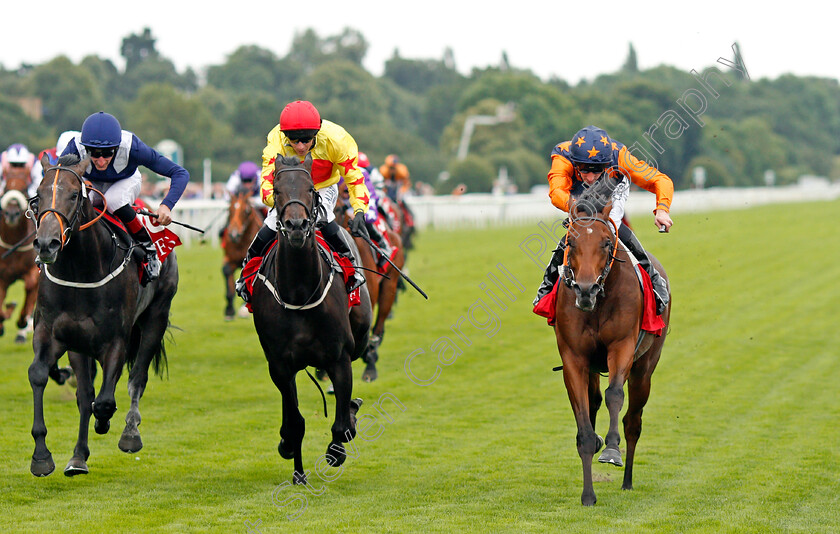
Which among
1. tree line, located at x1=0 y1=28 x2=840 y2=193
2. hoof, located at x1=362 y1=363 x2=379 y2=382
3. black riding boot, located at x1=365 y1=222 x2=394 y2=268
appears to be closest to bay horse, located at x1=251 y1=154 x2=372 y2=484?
black riding boot, located at x1=365 y1=222 x2=394 y2=268

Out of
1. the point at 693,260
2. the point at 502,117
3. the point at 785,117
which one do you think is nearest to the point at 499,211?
the point at 693,260

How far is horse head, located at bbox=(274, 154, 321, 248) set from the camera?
616 centimetres

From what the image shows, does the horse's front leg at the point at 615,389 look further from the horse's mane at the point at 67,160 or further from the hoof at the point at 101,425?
the horse's mane at the point at 67,160

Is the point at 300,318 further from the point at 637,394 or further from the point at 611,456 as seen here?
the point at 637,394

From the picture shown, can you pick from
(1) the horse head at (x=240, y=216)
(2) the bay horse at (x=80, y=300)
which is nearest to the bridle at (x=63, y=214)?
(2) the bay horse at (x=80, y=300)

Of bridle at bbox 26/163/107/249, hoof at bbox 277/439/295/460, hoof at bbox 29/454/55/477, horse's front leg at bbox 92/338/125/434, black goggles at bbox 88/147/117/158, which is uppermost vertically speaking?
black goggles at bbox 88/147/117/158

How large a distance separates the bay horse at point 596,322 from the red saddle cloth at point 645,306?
0.07 metres

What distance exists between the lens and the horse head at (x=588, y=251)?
6184mm

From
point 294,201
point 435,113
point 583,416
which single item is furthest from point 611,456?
point 435,113

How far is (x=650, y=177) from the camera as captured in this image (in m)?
7.16

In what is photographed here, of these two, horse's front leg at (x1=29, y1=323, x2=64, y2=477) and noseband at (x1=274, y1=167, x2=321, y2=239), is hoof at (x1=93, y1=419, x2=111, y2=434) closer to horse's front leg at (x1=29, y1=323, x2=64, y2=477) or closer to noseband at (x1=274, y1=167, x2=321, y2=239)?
horse's front leg at (x1=29, y1=323, x2=64, y2=477)

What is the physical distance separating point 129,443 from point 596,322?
306 centimetres

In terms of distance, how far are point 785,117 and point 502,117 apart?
54516 millimetres

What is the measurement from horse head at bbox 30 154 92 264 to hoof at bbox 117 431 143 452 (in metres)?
1.33
